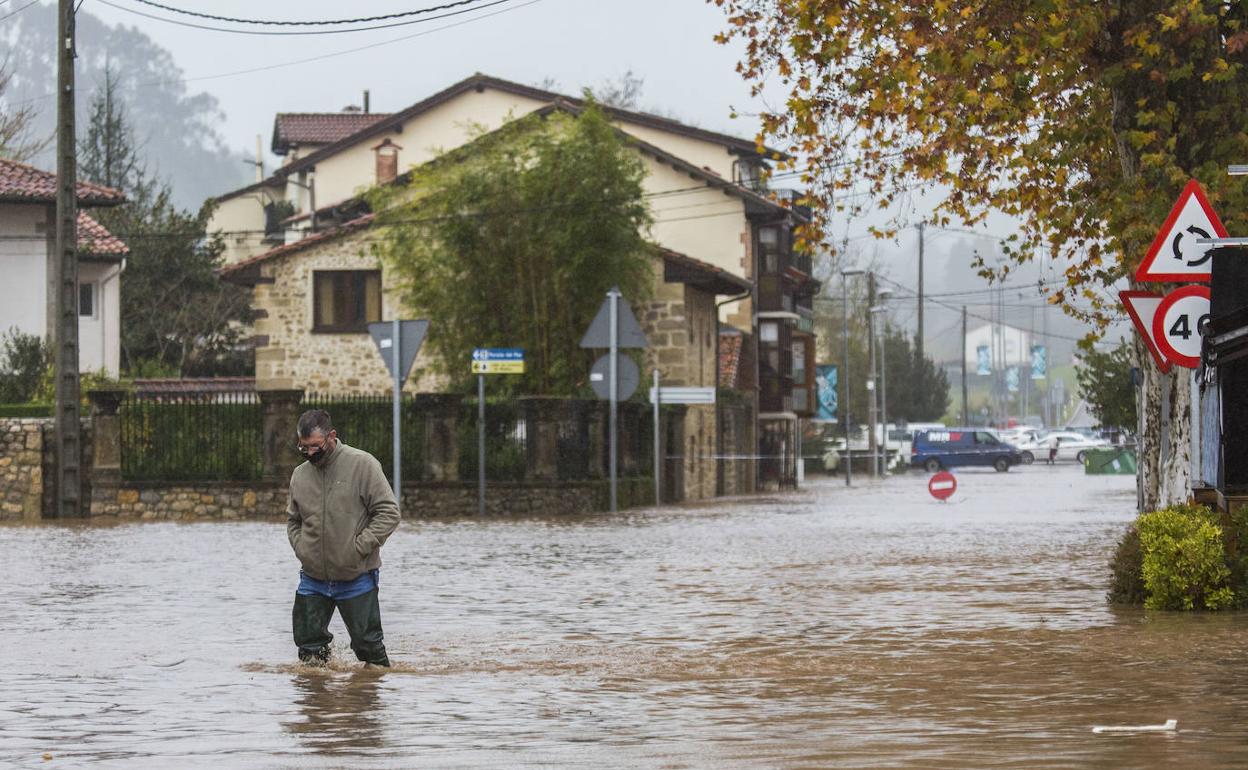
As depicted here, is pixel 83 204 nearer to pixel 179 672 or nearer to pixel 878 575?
pixel 878 575

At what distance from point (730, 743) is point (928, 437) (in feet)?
292

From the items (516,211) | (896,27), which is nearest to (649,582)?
(896,27)

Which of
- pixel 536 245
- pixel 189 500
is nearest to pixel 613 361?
pixel 189 500

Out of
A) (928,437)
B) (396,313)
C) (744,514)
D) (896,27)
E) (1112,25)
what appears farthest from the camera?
(928,437)

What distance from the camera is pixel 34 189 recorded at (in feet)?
160

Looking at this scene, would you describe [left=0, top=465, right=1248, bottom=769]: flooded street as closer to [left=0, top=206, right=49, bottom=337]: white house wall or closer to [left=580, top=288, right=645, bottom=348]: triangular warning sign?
[left=580, top=288, right=645, bottom=348]: triangular warning sign

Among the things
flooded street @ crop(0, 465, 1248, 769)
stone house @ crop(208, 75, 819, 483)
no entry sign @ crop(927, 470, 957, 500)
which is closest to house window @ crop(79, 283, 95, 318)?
stone house @ crop(208, 75, 819, 483)

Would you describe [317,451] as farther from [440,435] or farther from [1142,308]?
[440,435]

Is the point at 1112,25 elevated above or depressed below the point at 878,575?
above

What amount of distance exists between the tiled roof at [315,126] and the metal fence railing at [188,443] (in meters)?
38.3

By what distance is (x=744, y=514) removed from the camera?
39.8 metres

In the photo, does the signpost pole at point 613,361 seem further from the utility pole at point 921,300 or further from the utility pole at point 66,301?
the utility pole at point 921,300

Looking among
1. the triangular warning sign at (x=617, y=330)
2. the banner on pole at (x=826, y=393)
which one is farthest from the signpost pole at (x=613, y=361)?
the banner on pole at (x=826, y=393)

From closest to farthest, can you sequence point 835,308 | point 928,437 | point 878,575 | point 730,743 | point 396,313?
point 730,743 → point 878,575 → point 396,313 → point 928,437 → point 835,308
